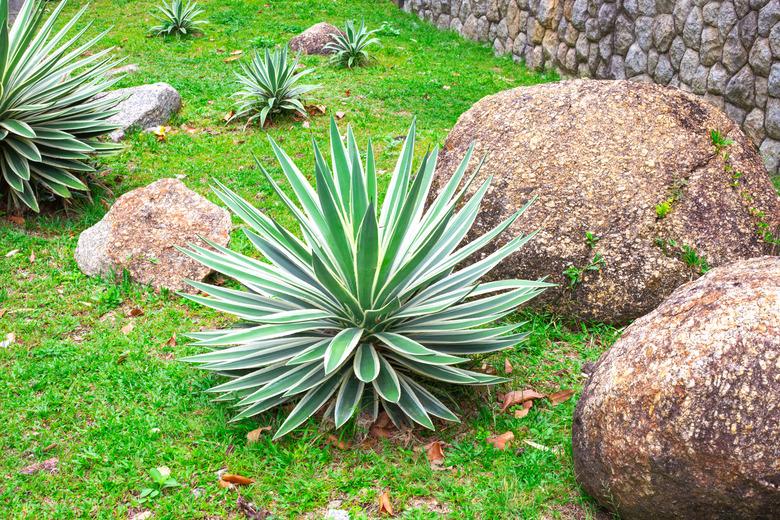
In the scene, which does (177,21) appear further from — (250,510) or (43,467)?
(250,510)

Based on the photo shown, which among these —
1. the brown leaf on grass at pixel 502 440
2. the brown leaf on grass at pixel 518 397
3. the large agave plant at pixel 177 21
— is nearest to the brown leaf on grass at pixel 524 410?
the brown leaf on grass at pixel 518 397

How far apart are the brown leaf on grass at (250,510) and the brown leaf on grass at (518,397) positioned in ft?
4.06

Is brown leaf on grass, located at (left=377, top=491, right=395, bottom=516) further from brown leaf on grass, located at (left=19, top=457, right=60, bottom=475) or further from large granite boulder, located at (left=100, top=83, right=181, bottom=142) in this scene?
large granite boulder, located at (left=100, top=83, right=181, bottom=142)

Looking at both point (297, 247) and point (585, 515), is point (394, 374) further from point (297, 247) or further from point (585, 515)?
point (585, 515)

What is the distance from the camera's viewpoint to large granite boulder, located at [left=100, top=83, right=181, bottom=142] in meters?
7.67

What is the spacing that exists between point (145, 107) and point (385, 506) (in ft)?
19.5

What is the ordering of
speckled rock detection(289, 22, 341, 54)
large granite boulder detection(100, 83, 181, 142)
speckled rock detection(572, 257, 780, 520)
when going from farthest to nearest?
speckled rock detection(289, 22, 341, 54)
large granite boulder detection(100, 83, 181, 142)
speckled rock detection(572, 257, 780, 520)

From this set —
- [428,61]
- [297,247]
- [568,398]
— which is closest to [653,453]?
[568,398]

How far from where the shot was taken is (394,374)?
134 inches

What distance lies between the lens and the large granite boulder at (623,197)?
4.19 metres

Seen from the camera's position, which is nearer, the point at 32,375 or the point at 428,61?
the point at 32,375

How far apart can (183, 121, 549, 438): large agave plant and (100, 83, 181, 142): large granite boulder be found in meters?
4.44

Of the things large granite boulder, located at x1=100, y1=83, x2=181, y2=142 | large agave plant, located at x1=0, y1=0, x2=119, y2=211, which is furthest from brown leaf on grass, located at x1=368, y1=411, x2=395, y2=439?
large granite boulder, located at x1=100, y1=83, x2=181, y2=142

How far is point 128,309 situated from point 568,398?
2.74 m
